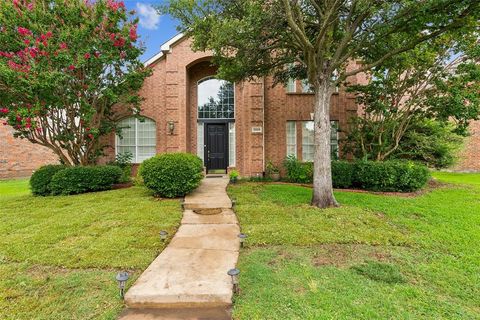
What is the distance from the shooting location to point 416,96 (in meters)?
8.77

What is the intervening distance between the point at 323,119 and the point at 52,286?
19.4 feet

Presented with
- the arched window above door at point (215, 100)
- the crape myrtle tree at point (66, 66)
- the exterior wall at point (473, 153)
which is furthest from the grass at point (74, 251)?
the exterior wall at point (473, 153)

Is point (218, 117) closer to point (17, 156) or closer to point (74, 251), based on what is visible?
point (74, 251)

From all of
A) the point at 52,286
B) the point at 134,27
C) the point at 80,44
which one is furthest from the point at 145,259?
the point at 134,27

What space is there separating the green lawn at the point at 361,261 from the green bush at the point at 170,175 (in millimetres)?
1729

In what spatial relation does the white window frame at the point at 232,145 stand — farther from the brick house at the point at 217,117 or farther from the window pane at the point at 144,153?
the window pane at the point at 144,153

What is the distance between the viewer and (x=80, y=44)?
777 centimetres

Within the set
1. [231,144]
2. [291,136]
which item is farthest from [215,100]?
[291,136]

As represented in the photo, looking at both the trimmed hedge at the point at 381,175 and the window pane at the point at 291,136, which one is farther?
the window pane at the point at 291,136

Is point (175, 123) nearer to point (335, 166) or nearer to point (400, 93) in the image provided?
point (335, 166)

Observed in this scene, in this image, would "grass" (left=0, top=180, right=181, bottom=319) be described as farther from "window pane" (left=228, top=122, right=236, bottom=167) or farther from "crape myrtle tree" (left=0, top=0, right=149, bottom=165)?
"window pane" (left=228, top=122, right=236, bottom=167)

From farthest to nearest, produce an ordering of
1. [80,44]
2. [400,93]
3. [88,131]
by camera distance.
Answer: [400,93] < [88,131] < [80,44]

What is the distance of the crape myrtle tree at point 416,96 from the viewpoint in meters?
7.80

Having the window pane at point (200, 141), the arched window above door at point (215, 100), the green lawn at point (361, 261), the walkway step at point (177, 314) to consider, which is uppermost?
the arched window above door at point (215, 100)
